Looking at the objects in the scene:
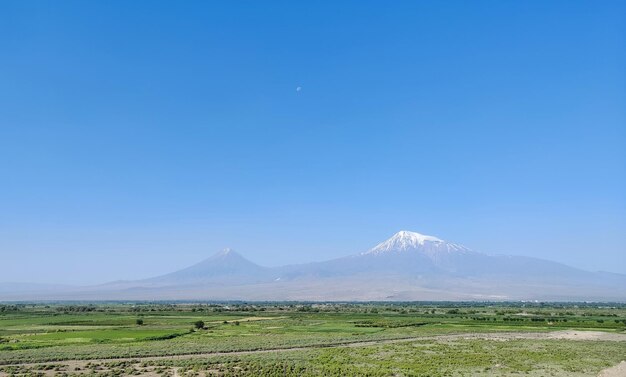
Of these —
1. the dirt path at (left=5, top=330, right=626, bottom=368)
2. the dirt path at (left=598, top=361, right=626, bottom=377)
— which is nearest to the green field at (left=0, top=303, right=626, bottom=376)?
the dirt path at (left=5, top=330, right=626, bottom=368)

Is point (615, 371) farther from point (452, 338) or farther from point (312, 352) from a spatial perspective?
point (312, 352)

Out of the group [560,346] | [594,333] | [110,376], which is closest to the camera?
[110,376]

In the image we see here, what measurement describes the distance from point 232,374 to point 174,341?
2240cm

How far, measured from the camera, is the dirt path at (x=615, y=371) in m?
37.1

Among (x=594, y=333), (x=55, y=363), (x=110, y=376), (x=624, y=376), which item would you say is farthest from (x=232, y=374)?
(x=594, y=333)

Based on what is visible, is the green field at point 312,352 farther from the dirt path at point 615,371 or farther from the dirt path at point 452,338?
the dirt path at point 615,371

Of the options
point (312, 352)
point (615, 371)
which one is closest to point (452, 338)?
point (312, 352)

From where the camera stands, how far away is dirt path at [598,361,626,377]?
3712 centimetres

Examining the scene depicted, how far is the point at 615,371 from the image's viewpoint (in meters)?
38.4

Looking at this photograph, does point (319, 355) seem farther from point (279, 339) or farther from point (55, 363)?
point (55, 363)

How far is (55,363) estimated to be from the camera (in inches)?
1656

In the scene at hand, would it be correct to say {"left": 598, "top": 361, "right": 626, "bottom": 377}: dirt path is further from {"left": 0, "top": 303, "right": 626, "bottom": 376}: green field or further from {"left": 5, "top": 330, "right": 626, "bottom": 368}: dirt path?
{"left": 5, "top": 330, "right": 626, "bottom": 368}: dirt path

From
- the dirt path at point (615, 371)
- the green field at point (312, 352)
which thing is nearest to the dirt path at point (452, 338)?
the green field at point (312, 352)

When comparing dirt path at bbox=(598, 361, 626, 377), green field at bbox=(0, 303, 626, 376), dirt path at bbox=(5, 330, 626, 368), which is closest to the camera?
dirt path at bbox=(598, 361, 626, 377)
